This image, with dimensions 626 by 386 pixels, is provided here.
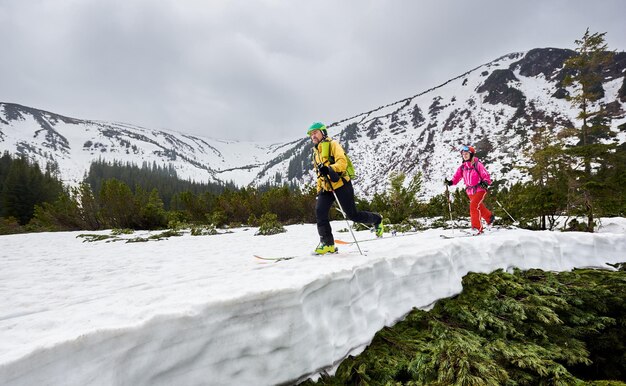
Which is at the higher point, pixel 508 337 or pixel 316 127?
pixel 316 127

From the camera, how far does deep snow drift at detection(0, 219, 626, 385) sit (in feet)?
4.69

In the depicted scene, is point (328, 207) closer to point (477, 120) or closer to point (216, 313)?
point (216, 313)

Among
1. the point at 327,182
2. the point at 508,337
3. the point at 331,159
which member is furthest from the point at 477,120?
the point at 508,337

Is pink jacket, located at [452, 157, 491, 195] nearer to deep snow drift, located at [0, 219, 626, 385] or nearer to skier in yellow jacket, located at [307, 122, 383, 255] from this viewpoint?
deep snow drift, located at [0, 219, 626, 385]

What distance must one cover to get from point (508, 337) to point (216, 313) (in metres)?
2.65

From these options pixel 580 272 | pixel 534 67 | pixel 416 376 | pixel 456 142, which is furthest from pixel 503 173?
pixel 534 67

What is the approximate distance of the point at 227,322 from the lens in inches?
73.2

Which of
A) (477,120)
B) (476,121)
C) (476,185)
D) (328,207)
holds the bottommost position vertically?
(328,207)

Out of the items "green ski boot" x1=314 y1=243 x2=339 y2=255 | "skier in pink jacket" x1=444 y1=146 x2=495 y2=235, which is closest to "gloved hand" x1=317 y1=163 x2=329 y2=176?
"green ski boot" x1=314 y1=243 x2=339 y2=255

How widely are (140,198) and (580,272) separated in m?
14.1

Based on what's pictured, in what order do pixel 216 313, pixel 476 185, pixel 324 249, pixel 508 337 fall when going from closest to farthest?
pixel 216 313 < pixel 508 337 < pixel 324 249 < pixel 476 185

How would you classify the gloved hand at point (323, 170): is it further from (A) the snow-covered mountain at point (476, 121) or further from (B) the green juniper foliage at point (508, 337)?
(A) the snow-covered mountain at point (476, 121)

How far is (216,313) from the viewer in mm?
1821

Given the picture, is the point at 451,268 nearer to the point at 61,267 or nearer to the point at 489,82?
the point at 61,267
